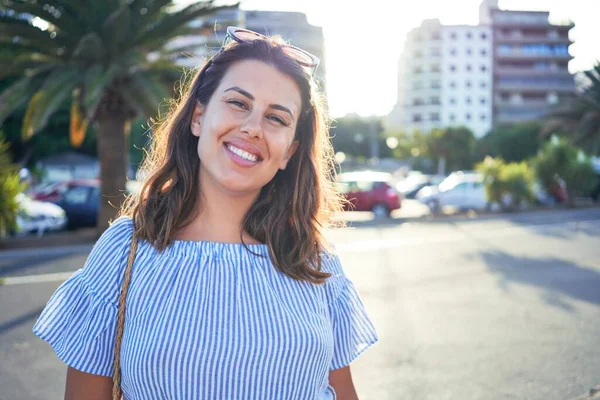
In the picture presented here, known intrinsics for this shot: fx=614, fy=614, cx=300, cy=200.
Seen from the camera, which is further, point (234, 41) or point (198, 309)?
point (234, 41)

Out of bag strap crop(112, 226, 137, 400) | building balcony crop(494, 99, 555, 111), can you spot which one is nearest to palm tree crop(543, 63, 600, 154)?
bag strap crop(112, 226, 137, 400)

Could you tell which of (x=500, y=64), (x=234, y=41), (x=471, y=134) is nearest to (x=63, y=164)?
(x=471, y=134)

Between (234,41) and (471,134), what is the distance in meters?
54.9

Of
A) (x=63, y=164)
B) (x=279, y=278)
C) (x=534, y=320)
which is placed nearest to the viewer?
(x=279, y=278)

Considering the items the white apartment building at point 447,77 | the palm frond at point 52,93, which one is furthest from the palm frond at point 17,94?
the white apartment building at point 447,77

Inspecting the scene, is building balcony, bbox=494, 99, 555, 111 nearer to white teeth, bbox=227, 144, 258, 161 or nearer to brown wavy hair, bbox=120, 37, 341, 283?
brown wavy hair, bbox=120, 37, 341, 283

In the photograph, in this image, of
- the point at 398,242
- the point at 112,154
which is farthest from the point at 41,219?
the point at 398,242

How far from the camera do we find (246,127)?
74.8 inches

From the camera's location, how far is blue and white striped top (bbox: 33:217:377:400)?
1.64 meters

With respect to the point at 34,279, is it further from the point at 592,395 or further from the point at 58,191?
the point at 58,191

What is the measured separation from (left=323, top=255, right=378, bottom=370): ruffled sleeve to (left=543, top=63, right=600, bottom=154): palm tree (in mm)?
32530

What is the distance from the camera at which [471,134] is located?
54469 mm

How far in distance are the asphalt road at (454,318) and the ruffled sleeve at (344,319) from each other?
8.24ft

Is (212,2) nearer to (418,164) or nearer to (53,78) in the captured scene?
(53,78)
